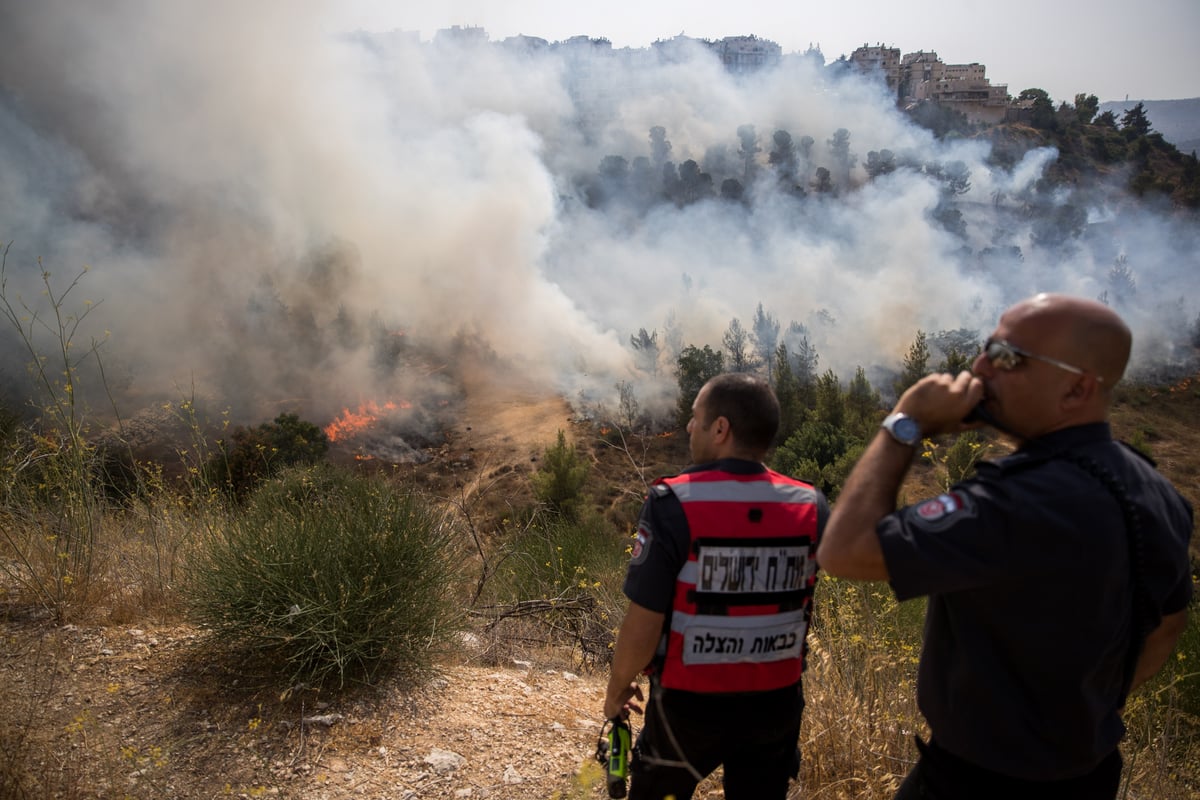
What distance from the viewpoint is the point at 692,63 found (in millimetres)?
68000

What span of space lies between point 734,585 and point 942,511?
1.95ft

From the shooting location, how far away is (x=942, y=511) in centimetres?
130

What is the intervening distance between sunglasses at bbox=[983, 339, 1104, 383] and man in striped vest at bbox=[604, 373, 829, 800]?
0.51m

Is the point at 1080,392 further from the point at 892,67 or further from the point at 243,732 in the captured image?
the point at 892,67

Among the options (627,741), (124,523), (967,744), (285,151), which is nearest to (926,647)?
(967,744)

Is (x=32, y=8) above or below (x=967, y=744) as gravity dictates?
above

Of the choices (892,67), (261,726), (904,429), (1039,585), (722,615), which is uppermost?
(892,67)

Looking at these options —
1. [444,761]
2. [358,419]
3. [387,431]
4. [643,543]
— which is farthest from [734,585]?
[358,419]

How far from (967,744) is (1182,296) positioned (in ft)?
142

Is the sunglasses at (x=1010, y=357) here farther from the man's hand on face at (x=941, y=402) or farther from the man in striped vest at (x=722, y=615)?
the man in striped vest at (x=722, y=615)

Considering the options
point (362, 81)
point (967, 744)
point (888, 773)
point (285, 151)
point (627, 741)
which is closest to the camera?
point (967, 744)

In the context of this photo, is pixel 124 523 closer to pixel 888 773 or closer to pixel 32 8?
pixel 888 773

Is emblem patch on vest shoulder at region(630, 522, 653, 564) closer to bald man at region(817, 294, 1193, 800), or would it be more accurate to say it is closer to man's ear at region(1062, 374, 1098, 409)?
bald man at region(817, 294, 1193, 800)

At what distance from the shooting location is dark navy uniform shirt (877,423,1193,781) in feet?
4.09
